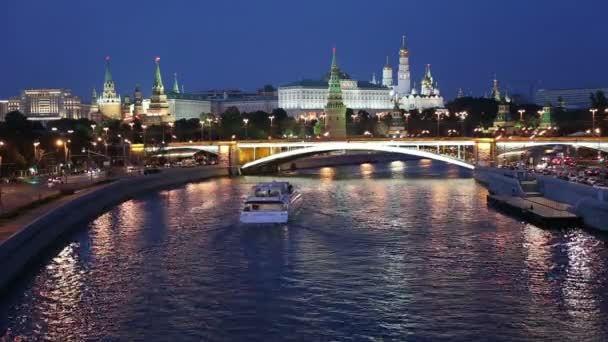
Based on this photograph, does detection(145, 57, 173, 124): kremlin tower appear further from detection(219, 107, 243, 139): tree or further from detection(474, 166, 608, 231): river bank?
detection(474, 166, 608, 231): river bank

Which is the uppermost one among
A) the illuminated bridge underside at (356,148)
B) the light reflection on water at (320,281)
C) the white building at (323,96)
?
the white building at (323,96)

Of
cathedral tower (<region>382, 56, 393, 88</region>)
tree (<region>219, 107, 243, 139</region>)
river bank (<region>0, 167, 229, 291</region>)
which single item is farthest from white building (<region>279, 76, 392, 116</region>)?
river bank (<region>0, 167, 229, 291</region>)

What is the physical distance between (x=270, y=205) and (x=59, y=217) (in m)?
7.08

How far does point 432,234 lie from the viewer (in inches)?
1004

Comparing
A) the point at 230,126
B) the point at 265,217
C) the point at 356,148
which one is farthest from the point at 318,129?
the point at 265,217

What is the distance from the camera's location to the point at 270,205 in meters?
29.6

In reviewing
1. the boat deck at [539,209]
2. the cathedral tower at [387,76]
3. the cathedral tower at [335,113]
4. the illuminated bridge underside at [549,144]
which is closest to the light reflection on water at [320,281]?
the boat deck at [539,209]

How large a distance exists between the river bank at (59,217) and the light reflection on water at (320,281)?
0.51 metres

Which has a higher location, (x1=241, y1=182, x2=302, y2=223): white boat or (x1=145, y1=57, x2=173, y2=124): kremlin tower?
(x1=145, y1=57, x2=173, y2=124): kremlin tower

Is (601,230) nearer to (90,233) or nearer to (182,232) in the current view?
(182,232)

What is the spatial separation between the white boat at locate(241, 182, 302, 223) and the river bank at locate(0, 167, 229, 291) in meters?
5.62

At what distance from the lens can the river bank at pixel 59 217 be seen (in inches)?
765

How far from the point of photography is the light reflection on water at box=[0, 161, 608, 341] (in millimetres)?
15406

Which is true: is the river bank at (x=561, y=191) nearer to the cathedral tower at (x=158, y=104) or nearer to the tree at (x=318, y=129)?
the tree at (x=318, y=129)
